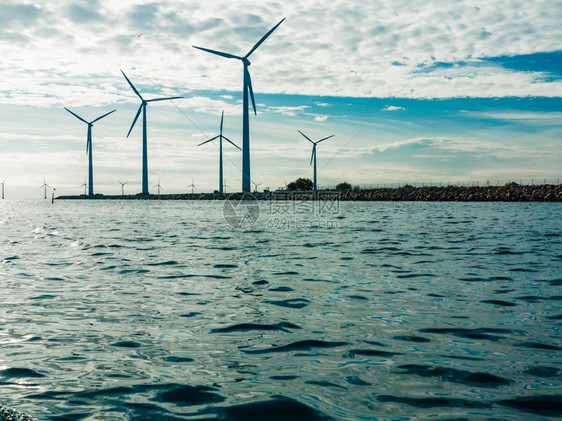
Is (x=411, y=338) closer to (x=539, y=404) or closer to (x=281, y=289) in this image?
(x=539, y=404)

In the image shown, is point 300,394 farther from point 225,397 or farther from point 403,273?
point 403,273

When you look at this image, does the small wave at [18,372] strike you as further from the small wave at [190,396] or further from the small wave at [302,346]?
the small wave at [302,346]

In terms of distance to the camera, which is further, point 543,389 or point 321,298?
point 321,298

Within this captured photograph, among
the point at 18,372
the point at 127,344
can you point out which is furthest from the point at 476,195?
the point at 18,372

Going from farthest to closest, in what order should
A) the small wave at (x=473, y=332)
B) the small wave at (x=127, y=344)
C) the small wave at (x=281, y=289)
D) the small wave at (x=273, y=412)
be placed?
the small wave at (x=281, y=289) < the small wave at (x=473, y=332) < the small wave at (x=127, y=344) < the small wave at (x=273, y=412)

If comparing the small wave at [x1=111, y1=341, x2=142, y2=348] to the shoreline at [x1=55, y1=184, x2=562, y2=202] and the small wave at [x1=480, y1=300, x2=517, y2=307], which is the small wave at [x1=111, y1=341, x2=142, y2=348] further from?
the shoreline at [x1=55, y1=184, x2=562, y2=202]

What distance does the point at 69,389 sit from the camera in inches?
228

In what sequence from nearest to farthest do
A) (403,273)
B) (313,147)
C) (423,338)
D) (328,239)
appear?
(423,338) < (403,273) < (328,239) < (313,147)

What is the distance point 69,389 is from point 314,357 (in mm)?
3147

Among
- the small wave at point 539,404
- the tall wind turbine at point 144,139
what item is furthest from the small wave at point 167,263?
the tall wind turbine at point 144,139

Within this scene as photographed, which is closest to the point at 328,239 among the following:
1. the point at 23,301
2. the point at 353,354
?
the point at 23,301

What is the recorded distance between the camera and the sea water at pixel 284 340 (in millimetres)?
5414

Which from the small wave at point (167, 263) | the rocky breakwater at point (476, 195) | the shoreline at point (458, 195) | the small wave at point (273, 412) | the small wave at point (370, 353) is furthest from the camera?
the shoreline at point (458, 195)

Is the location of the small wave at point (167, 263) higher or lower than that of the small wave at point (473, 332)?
lower
